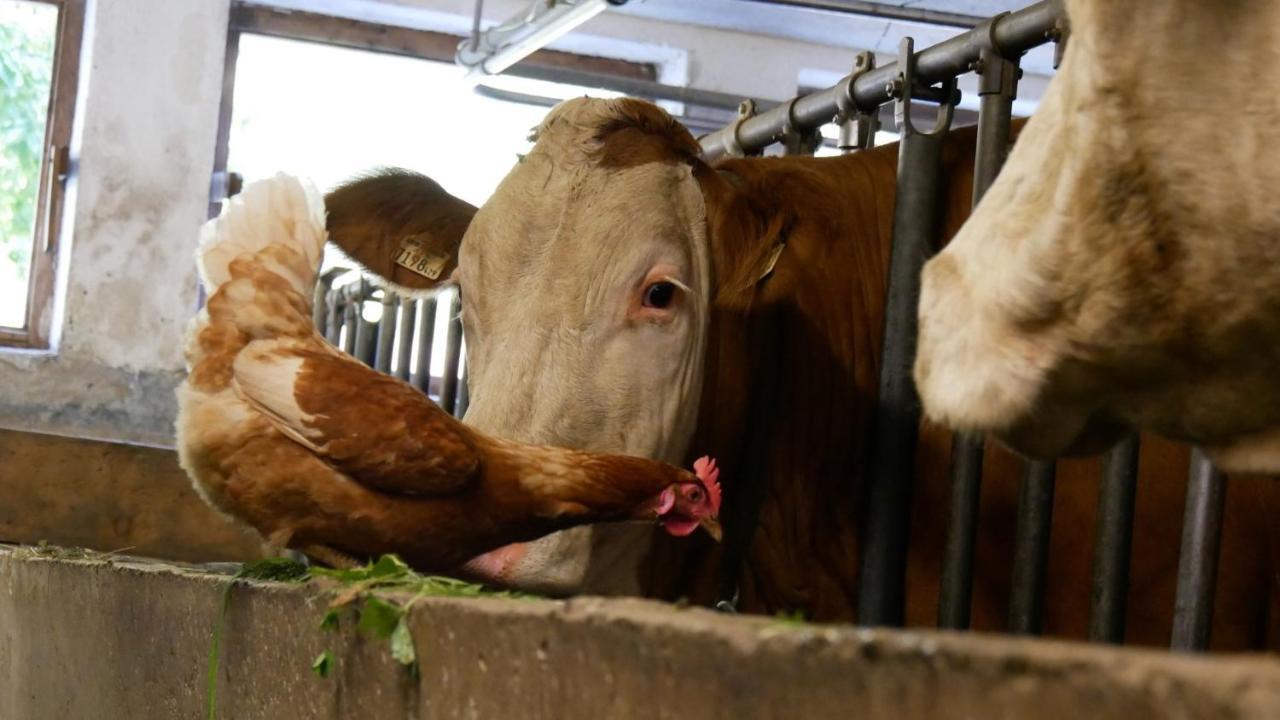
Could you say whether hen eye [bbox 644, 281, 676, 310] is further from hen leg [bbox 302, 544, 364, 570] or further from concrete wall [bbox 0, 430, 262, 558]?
concrete wall [bbox 0, 430, 262, 558]

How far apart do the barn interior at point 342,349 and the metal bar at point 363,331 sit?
1 centimetres

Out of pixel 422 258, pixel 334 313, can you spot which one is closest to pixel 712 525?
pixel 422 258

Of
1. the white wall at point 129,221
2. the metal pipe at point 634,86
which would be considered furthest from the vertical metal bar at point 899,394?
the white wall at point 129,221

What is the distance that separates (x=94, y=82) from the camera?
301 inches

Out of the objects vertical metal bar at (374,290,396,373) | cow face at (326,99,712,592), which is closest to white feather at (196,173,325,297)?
cow face at (326,99,712,592)

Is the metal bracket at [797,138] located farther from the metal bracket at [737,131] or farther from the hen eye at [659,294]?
the hen eye at [659,294]

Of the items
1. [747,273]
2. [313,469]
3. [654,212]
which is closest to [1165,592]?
[747,273]

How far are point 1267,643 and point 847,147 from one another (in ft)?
4.33

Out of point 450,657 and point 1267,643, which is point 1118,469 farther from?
point 450,657

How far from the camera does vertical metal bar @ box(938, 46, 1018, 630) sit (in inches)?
103

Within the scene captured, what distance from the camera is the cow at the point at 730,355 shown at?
8.77 feet

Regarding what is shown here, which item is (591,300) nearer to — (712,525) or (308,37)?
(712,525)

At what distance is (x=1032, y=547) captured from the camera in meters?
2.55

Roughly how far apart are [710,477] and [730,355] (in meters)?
0.37
